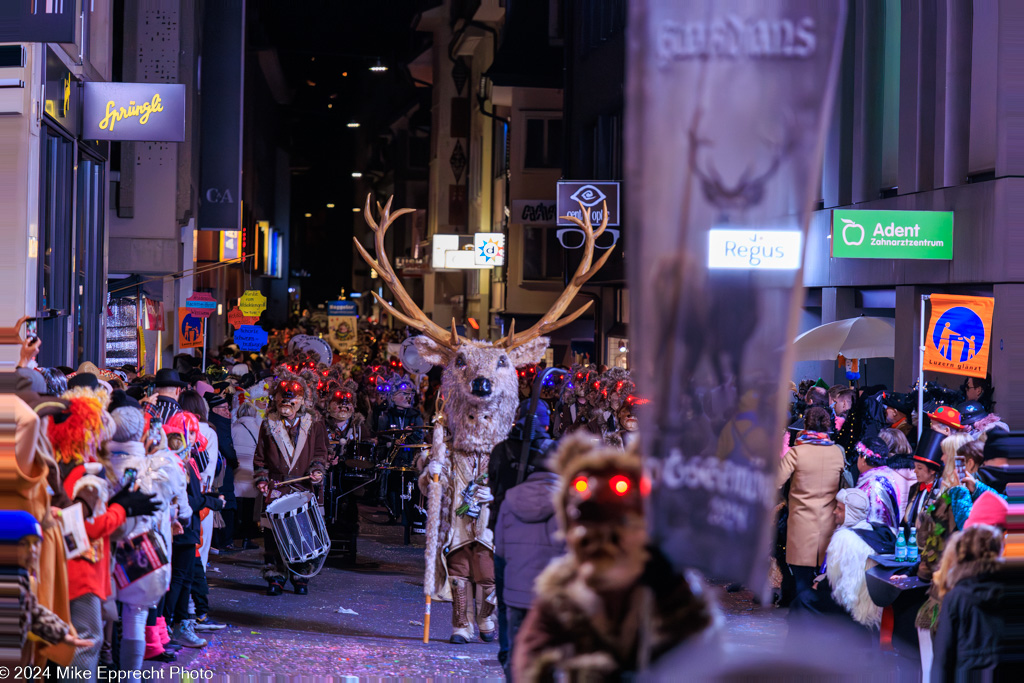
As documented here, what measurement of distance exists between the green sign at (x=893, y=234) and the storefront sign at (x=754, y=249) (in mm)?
10414

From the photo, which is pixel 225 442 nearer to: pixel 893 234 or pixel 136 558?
pixel 136 558

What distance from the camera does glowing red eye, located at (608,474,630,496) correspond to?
10.9ft

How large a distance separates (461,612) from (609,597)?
622 cm

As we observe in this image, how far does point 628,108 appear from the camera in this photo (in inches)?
127

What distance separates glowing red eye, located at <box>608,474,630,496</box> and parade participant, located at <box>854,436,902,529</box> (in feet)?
16.8

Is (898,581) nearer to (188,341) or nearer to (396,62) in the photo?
(188,341)

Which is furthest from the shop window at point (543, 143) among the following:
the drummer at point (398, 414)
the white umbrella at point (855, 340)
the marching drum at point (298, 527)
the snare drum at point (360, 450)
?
the marching drum at point (298, 527)

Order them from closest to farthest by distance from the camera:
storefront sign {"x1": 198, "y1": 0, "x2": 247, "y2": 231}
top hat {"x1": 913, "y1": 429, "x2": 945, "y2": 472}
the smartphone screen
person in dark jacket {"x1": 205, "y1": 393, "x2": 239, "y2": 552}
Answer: the smartphone screen → top hat {"x1": 913, "y1": 429, "x2": 945, "y2": 472} → person in dark jacket {"x1": 205, "y1": 393, "x2": 239, "y2": 552} → storefront sign {"x1": 198, "y1": 0, "x2": 247, "y2": 231}

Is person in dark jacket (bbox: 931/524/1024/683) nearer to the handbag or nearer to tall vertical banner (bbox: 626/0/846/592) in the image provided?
tall vertical banner (bbox: 626/0/846/592)

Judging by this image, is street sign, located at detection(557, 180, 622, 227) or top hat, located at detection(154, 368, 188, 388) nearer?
top hat, located at detection(154, 368, 188, 388)

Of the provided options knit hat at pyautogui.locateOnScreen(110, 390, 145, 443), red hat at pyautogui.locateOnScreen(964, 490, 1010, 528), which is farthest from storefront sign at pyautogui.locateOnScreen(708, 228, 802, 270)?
knit hat at pyautogui.locateOnScreen(110, 390, 145, 443)

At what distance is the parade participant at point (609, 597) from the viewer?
3129mm

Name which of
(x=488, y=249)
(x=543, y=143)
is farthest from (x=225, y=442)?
(x=543, y=143)

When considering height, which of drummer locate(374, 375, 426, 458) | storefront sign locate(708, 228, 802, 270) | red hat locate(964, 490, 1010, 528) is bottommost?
drummer locate(374, 375, 426, 458)
